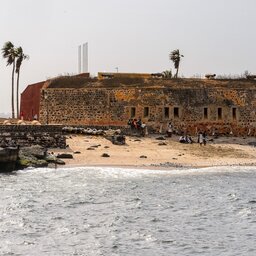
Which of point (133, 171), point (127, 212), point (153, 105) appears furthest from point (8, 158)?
point (153, 105)

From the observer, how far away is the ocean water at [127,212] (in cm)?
1316

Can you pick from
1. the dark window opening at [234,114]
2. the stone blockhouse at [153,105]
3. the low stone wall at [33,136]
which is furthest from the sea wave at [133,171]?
the dark window opening at [234,114]

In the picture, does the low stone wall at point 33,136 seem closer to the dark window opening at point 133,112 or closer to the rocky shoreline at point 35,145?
the rocky shoreline at point 35,145

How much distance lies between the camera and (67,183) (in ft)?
73.8

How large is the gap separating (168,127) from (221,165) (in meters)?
12.8

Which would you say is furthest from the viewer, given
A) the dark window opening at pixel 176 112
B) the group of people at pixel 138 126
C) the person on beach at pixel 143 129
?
the dark window opening at pixel 176 112

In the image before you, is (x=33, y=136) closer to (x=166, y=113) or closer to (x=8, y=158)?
(x=8, y=158)

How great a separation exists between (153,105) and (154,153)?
457 inches

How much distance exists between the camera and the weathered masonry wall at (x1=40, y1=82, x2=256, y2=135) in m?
42.3

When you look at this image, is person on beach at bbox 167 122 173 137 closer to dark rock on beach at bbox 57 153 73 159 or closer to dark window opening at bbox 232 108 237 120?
dark window opening at bbox 232 108 237 120

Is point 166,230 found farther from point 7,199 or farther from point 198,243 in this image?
point 7,199

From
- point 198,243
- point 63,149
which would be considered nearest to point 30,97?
point 63,149

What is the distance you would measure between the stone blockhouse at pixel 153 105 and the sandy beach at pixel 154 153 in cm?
491

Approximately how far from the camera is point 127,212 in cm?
1714
